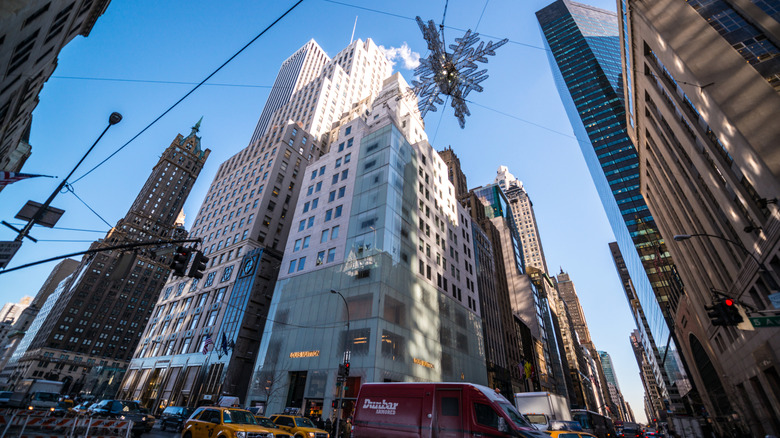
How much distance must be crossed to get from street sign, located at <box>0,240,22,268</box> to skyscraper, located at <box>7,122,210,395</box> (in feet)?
352

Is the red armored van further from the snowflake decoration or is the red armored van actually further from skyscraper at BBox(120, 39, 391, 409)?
skyscraper at BBox(120, 39, 391, 409)

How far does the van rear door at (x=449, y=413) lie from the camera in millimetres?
10952

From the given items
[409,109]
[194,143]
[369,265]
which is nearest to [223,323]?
[369,265]

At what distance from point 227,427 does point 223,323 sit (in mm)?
48038

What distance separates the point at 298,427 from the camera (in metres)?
16.4

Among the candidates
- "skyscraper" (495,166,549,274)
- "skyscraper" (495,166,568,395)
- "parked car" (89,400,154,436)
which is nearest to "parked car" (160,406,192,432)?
"parked car" (89,400,154,436)

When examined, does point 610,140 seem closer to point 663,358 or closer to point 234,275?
point 663,358

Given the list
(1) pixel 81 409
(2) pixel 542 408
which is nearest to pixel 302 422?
(2) pixel 542 408

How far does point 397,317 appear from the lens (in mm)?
36031

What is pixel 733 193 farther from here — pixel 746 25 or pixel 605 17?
pixel 605 17

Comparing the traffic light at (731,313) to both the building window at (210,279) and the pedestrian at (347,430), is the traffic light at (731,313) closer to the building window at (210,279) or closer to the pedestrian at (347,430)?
the pedestrian at (347,430)

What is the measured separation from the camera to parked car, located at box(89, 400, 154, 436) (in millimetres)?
19594

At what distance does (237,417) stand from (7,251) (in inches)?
405

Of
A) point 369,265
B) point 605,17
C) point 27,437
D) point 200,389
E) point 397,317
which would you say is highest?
point 605,17
